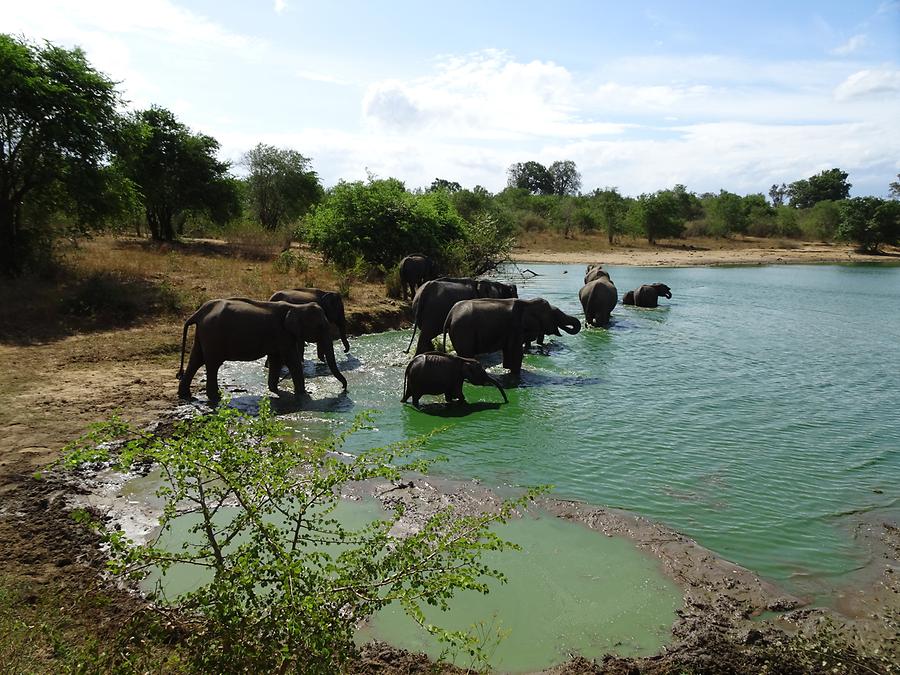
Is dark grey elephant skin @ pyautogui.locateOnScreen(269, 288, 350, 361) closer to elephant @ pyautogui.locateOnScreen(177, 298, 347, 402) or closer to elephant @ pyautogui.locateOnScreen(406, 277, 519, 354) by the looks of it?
elephant @ pyautogui.locateOnScreen(406, 277, 519, 354)

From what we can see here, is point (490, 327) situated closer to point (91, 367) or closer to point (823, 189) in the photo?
point (91, 367)

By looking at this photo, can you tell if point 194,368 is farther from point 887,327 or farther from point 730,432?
point 887,327

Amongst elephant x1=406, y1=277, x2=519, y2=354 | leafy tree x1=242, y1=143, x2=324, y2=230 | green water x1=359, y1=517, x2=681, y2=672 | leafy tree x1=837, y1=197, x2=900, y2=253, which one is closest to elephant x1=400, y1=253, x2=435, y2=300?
elephant x1=406, y1=277, x2=519, y2=354

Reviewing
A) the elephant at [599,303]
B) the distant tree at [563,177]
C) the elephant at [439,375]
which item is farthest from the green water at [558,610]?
the distant tree at [563,177]

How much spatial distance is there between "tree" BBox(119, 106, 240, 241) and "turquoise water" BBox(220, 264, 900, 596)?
69.0 ft

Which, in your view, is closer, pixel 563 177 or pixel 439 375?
pixel 439 375

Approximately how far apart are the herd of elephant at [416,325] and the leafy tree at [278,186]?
34391 millimetres

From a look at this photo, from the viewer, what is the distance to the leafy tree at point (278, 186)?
48062mm

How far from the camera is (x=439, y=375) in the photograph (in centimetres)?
1202

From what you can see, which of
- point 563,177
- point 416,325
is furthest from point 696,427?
point 563,177

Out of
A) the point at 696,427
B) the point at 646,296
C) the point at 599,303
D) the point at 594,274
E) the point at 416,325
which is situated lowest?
the point at 696,427

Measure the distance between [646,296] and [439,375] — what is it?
1873cm

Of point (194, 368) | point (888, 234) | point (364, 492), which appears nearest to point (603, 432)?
point (364, 492)

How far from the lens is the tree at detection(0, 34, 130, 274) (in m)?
18.6
